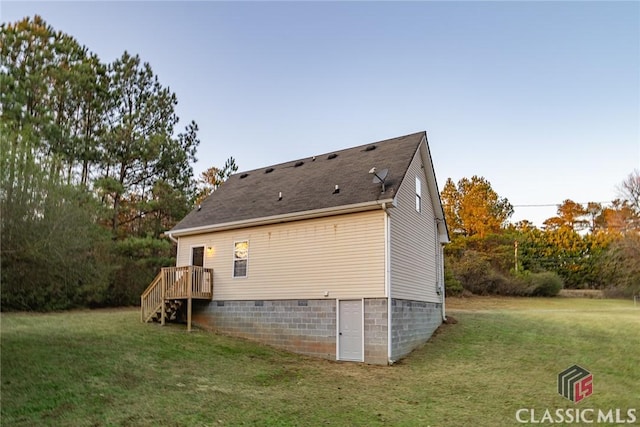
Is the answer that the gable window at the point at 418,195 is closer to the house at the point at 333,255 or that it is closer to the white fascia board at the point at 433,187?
the house at the point at 333,255

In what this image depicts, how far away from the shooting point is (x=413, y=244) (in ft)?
43.9

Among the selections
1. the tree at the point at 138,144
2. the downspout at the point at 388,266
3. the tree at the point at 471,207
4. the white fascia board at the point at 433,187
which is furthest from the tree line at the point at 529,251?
the tree at the point at 138,144

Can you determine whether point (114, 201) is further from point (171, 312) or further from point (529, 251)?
point (529, 251)

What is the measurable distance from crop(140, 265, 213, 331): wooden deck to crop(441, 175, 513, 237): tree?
24518mm

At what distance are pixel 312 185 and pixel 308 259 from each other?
303 cm

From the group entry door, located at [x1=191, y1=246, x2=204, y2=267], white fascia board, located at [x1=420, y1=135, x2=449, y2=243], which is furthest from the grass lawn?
white fascia board, located at [x1=420, y1=135, x2=449, y2=243]

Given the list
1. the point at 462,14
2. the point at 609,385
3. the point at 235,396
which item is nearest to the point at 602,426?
the point at 609,385

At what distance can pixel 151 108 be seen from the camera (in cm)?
2461

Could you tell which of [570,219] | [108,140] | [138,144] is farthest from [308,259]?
[570,219]

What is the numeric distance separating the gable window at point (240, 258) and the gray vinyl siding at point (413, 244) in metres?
5.19

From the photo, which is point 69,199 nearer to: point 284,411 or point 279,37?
point 284,411

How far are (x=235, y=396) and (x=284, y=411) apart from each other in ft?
3.88

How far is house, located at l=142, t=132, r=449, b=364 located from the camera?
1151 cm

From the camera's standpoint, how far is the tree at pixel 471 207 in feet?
112
